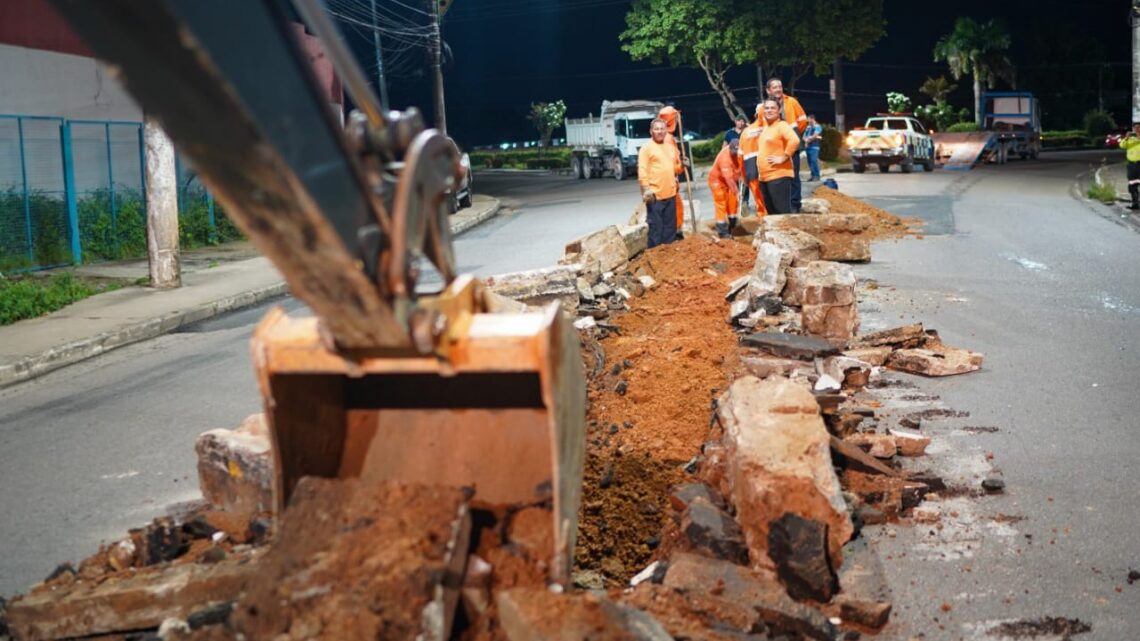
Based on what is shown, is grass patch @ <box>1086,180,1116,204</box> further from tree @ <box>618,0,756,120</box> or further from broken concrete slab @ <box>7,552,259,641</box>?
broken concrete slab @ <box>7,552,259,641</box>

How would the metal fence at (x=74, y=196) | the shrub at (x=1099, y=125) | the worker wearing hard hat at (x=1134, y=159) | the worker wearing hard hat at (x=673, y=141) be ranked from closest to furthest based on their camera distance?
the worker wearing hard hat at (x=673, y=141) → the metal fence at (x=74, y=196) → the worker wearing hard hat at (x=1134, y=159) → the shrub at (x=1099, y=125)

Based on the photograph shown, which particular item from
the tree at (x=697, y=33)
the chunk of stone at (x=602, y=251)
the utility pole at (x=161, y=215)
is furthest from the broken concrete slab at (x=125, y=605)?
the tree at (x=697, y=33)

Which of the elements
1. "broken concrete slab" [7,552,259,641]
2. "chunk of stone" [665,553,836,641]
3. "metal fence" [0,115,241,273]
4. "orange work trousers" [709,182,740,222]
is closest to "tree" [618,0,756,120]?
"metal fence" [0,115,241,273]

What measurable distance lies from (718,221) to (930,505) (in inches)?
445

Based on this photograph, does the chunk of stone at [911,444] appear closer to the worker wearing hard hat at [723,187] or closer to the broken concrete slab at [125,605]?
the broken concrete slab at [125,605]

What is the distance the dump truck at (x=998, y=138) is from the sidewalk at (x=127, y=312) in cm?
2717

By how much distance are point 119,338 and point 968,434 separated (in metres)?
8.58

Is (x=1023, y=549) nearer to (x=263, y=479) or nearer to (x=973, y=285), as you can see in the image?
(x=263, y=479)

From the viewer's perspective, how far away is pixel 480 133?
85.1 meters

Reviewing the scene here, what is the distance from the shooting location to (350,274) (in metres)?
3.12

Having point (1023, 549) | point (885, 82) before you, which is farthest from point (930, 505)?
point (885, 82)

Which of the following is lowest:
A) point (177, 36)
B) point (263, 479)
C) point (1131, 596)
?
point (1131, 596)

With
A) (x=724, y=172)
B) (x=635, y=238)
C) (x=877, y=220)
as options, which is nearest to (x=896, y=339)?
(x=635, y=238)

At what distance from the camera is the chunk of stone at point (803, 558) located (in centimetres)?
492
